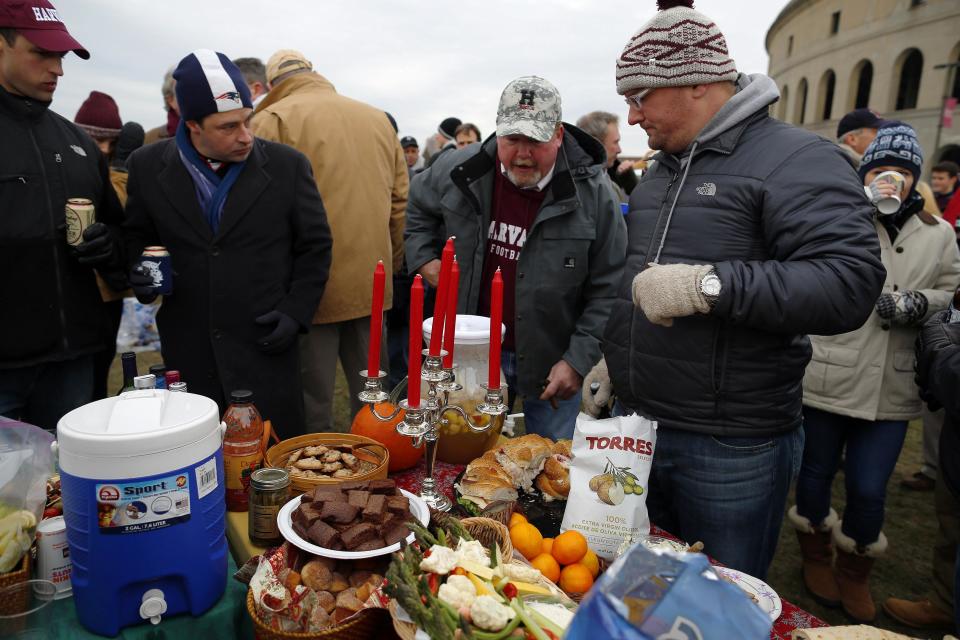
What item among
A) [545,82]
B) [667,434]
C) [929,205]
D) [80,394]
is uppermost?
[545,82]

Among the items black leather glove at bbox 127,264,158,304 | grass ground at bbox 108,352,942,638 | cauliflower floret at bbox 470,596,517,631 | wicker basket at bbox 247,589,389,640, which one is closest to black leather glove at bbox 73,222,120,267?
black leather glove at bbox 127,264,158,304

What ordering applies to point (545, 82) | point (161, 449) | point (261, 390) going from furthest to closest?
point (261, 390)
point (545, 82)
point (161, 449)

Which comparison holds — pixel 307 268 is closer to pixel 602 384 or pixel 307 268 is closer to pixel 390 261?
pixel 390 261

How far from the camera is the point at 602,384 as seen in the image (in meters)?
2.22

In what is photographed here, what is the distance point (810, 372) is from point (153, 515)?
2.99 m

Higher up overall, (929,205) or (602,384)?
(929,205)

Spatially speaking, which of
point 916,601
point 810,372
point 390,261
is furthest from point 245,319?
point 916,601

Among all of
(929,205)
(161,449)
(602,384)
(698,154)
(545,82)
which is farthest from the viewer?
(929,205)

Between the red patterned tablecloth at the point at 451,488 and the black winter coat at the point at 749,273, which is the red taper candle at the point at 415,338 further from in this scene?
the black winter coat at the point at 749,273

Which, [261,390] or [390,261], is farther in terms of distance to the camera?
[390,261]

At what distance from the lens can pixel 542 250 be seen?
2768mm

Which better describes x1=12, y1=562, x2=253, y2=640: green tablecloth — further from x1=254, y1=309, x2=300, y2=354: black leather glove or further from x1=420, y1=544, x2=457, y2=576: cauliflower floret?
x1=254, y1=309, x2=300, y2=354: black leather glove

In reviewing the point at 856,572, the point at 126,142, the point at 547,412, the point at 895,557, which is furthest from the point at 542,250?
the point at 126,142

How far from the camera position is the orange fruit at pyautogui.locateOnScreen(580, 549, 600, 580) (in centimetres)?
145
